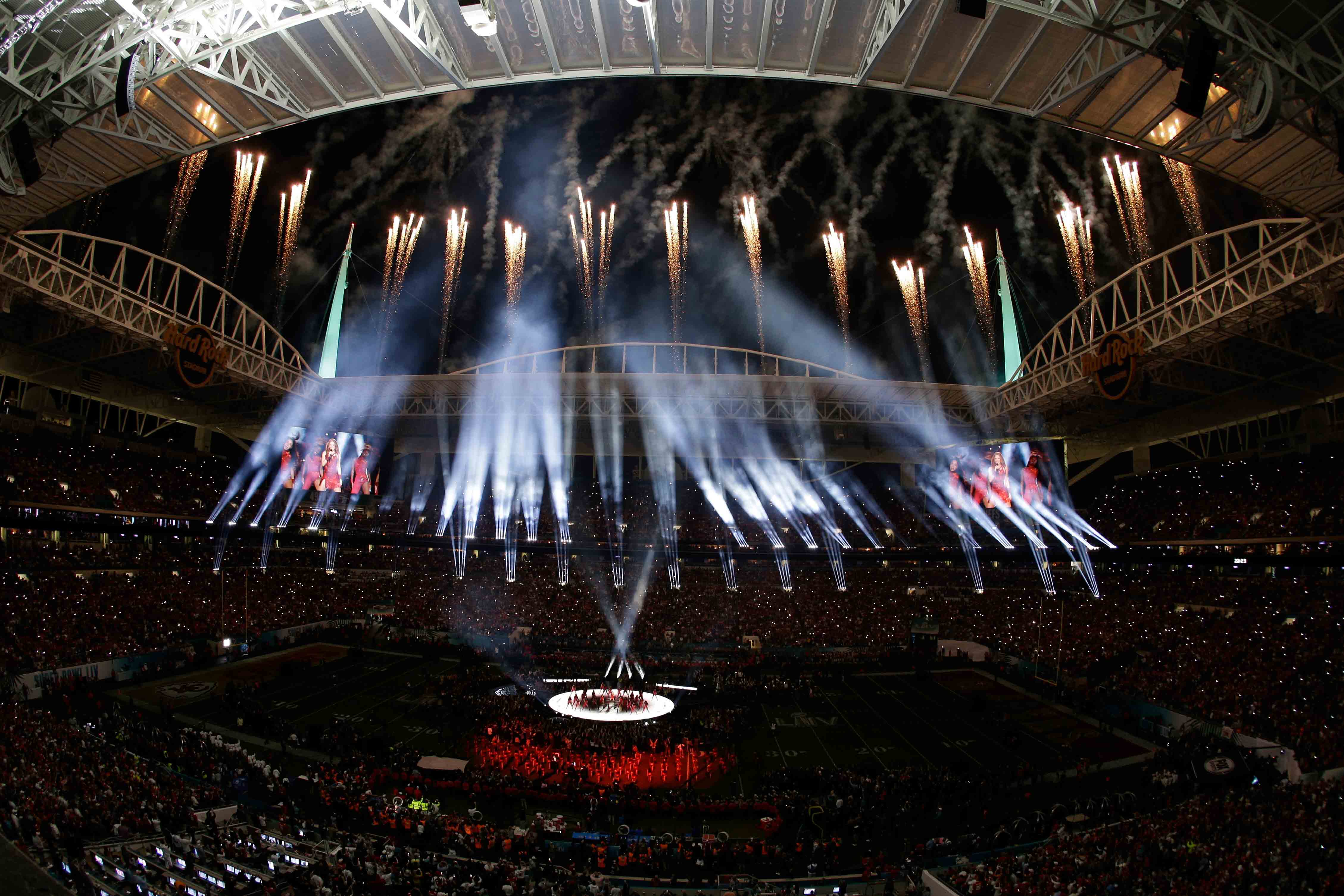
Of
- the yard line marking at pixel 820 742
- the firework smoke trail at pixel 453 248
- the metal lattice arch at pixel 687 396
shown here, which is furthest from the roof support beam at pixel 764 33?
the metal lattice arch at pixel 687 396

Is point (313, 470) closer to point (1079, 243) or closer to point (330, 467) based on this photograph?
point (330, 467)

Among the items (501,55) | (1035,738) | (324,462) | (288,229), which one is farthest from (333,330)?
(1035,738)

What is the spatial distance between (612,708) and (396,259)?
24982 mm

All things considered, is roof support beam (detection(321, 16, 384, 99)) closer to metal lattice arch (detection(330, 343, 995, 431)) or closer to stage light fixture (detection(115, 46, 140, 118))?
stage light fixture (detection(115, 46, 140, 118))

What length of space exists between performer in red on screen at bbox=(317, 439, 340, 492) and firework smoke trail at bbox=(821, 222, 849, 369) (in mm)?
27474

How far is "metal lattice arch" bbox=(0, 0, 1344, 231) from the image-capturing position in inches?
405

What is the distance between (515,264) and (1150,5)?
29186 mm

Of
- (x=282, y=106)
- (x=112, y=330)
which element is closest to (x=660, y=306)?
(x=112, y=330)

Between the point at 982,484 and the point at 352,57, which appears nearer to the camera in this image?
the point at 352,57

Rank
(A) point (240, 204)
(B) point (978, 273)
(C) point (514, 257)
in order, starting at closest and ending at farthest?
(A) point (240, 204) → (B) point (978, 273) → (C) point (514, 257)

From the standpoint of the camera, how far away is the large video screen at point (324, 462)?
40281mm

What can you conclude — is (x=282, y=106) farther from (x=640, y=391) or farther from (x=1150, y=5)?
(x=640, y=391)

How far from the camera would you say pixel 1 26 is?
35.9ft

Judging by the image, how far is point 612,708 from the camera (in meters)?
25.8
